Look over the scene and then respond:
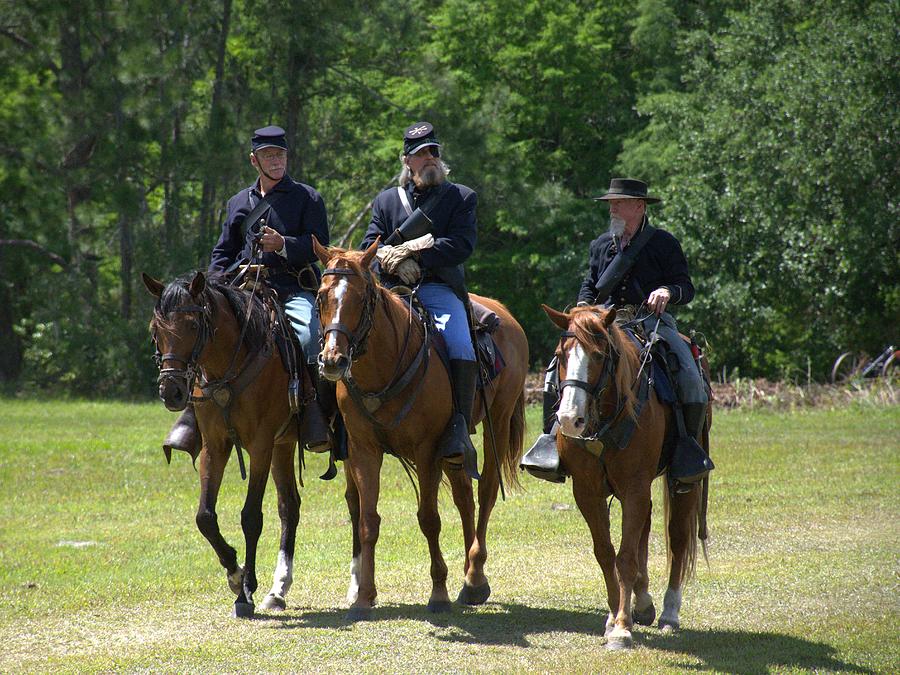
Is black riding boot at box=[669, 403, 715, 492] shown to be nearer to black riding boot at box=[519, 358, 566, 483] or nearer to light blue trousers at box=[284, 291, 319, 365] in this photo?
black riding boot at box=[519, 358, 566, 483]

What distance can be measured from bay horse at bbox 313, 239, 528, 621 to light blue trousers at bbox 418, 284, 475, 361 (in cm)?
21

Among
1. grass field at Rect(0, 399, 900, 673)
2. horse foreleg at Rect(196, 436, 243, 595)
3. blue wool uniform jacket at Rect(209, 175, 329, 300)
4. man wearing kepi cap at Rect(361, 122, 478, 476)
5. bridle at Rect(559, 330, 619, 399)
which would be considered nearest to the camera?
bridle at Rect(559, 330, 619, 399)

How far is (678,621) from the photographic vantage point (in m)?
8.28

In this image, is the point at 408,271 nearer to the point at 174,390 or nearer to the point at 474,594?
the point at 174,390

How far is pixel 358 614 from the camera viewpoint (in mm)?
8398

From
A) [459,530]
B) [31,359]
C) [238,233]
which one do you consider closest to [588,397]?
[238,233]

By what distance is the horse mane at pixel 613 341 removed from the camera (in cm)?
739

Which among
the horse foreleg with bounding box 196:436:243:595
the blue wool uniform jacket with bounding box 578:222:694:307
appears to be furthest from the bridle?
the horse foreleg with bounding box 196:436:243:595

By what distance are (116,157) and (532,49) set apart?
54.6 ft

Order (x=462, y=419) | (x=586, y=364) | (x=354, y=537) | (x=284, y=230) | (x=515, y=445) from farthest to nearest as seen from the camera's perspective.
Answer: (x=515, y=445), (x=284, y=230), (x=354, y=537), (x=462, y=419), (x=586, y=364)

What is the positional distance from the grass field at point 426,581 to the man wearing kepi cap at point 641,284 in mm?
1254

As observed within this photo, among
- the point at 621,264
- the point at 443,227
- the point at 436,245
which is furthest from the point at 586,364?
the point at 443,227

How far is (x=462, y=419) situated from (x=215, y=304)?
6.31ft

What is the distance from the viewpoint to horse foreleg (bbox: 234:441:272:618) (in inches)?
345
